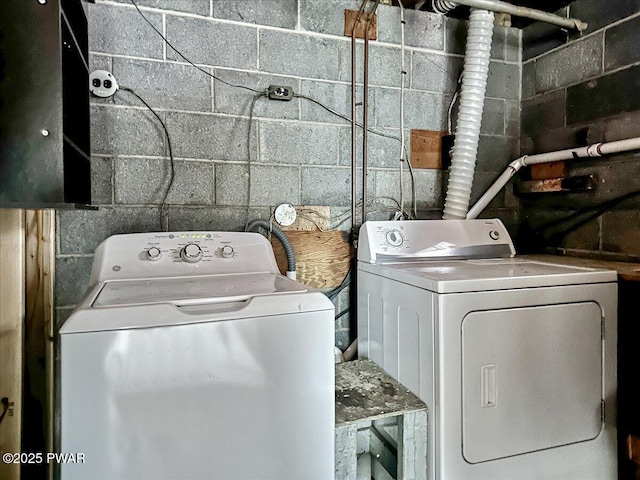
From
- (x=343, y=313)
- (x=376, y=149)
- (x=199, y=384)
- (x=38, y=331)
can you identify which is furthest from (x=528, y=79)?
(x=38, y=331)

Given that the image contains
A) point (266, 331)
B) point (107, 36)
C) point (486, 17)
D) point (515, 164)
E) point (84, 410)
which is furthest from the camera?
point (515, 164)

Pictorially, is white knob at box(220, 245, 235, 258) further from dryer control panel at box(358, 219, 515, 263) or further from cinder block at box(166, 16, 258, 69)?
cinder block at box(166, 16, 258, 69)

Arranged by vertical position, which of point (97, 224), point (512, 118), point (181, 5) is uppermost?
point (181, 5)

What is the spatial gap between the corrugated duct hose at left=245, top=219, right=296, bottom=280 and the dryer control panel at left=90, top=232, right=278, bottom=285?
206 mm

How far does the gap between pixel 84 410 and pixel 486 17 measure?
2135mm

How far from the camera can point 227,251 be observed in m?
1.49

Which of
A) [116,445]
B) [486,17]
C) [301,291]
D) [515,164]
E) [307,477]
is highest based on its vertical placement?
[486,17]

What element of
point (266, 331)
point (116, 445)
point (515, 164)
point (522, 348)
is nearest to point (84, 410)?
point (116, 445)

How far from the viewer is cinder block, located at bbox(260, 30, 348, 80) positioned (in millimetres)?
1814

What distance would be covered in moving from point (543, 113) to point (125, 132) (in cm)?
203

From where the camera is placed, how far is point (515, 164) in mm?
2078

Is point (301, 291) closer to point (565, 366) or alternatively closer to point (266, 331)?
point (266, 331)

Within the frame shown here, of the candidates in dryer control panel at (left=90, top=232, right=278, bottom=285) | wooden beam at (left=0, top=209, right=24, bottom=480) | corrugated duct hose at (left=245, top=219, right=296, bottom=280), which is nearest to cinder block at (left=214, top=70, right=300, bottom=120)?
corrugated duct hose at (left=245, top=219, right=296, bottom=280)

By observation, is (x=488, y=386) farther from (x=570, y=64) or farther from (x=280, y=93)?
(x=570, y=64)
